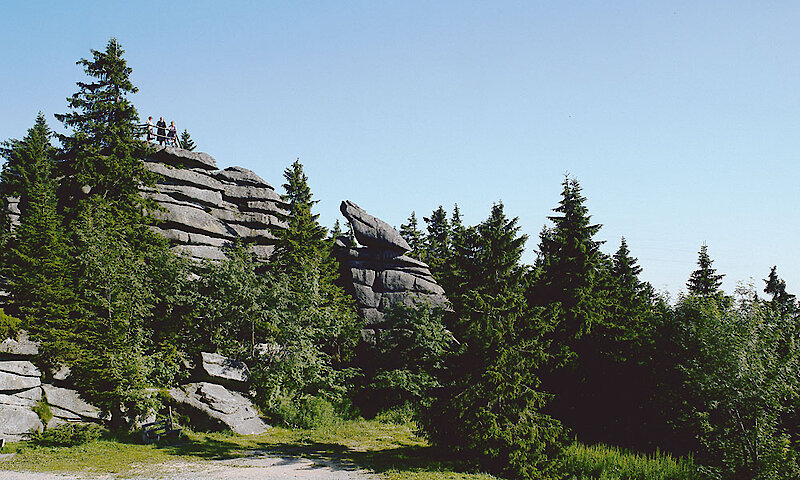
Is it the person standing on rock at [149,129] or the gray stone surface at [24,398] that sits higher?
the person standing on rock at [149,129]

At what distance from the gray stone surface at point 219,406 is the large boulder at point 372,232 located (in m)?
15.1

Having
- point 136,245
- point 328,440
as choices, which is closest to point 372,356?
point 328,440

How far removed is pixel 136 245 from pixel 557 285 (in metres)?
22.1

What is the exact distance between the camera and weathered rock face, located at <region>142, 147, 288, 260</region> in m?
35.0

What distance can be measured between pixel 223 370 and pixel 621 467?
689 inches

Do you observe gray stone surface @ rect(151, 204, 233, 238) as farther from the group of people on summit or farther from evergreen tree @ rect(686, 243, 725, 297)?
evergreen tree @ rect(686, 243, 725, 297)

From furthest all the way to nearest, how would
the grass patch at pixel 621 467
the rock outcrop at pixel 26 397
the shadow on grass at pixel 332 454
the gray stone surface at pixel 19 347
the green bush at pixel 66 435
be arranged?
the gray stone surface at pixel 19 347, the rock outcrop at pixel 26 397, the green bush at pixel 66 435, the grass patch at pixel 621 467, the shadow on grass at pixel 332 454

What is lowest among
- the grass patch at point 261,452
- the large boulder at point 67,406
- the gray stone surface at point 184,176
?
the grass patch at point 261,452

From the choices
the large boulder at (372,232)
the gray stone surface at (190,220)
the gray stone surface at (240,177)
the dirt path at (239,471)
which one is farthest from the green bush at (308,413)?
the gray stone surface at (240,177)

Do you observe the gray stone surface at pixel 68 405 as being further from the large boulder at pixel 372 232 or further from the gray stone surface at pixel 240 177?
the gray stone surface at pixel 240 177

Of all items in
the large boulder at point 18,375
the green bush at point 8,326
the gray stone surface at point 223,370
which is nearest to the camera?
the large boulder at point 18,375

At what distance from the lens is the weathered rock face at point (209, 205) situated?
1378 inches

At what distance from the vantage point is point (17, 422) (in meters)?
19.8

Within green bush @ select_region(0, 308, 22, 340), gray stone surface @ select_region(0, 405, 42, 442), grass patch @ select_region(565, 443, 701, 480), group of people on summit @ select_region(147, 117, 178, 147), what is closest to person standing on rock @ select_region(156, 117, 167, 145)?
group of people on summit @ select_region(147, 117, 178, 147)
